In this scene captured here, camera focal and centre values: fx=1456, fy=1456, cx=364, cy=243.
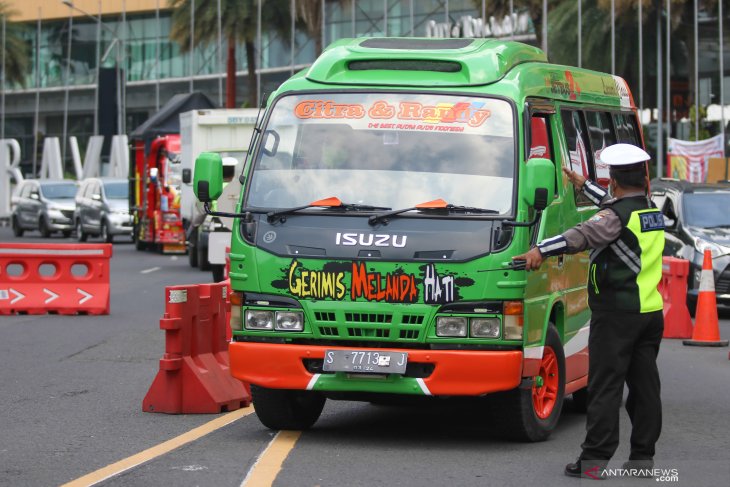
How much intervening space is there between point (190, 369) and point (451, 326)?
2.54 metres

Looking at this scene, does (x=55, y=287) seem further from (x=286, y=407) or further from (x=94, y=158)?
(x=94, y=158)

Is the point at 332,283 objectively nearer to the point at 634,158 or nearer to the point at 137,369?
the point at 634,158

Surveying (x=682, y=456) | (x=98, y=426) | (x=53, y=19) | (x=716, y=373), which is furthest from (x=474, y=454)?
(x=53, y=19)

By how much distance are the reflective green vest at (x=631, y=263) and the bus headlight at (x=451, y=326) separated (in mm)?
1070

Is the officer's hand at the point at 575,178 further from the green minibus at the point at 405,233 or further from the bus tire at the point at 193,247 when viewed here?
the bus tire at the point at 193,247

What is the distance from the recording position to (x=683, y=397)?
11734mm

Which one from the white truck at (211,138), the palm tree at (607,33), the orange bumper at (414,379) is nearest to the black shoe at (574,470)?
the orange bumper at (414,379)

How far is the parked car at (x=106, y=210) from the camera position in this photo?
39969 millimetres

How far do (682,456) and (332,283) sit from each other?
234 centimetres

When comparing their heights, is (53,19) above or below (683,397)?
above

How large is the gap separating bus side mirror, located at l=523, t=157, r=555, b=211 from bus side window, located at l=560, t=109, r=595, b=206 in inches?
53.8

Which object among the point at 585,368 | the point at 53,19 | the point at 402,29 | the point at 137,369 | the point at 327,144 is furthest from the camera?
the point at 53,19

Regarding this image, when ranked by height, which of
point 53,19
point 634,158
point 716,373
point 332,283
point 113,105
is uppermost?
point 53,19

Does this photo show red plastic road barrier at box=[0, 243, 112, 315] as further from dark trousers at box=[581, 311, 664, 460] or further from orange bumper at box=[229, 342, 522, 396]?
dark trousers at box=[581, 311, 664, 460]
